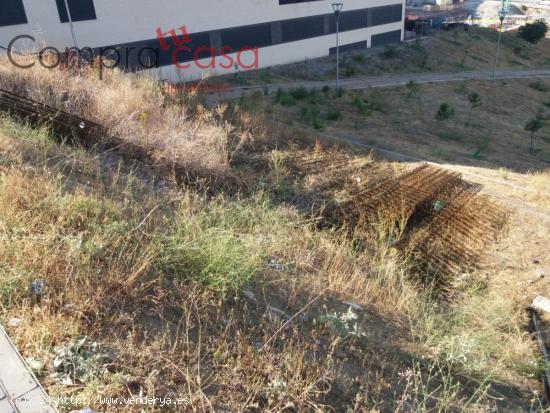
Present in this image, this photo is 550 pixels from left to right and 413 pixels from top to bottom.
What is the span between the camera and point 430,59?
96.3ft

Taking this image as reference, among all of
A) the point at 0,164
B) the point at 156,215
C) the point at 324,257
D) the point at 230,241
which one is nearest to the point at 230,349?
the point at 230,241

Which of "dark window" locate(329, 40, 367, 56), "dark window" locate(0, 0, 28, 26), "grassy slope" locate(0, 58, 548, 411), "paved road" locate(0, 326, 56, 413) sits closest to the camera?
"paved road" locate(0, 326, 56, 413)

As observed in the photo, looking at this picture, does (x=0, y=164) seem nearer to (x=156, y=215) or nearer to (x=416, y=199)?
(x=156, y=215)

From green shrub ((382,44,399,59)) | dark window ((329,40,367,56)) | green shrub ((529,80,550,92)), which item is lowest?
green shrub ((529,80,550,92))

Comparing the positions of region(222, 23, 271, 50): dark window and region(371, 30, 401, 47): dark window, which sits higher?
region(222, 23, 271, 50): dark window

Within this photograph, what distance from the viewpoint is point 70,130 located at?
657cm

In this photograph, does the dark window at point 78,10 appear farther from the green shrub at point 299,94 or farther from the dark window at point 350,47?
the dark window at point 350,47

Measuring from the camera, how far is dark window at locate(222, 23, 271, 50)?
21.4 metres

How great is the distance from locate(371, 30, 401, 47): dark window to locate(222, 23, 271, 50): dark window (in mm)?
10668

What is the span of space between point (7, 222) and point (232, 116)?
882cm

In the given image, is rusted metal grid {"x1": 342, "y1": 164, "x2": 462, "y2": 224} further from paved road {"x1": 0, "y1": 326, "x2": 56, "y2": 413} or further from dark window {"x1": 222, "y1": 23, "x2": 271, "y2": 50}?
dark window {"x1": 222, "y1": 23, "x2": 271, "y2": 50}

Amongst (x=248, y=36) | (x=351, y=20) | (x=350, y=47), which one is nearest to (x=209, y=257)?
(x=248, y=36)

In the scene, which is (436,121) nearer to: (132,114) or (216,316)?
(132,114)

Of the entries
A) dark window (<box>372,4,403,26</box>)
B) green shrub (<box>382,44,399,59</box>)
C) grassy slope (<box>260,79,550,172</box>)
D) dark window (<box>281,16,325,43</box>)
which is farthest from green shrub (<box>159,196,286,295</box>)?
dark window (<box>372,4,403,26</box>)
